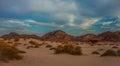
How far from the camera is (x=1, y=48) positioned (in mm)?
18062

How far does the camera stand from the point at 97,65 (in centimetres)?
1642

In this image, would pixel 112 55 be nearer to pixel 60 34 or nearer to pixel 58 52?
pixel 58 52

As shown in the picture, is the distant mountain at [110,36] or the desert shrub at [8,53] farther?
the distant mountain at [110,36]

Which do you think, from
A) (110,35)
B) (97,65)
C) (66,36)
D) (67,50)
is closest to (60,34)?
(66,36)

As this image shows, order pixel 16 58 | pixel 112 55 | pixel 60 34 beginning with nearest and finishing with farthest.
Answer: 1. pixel 16 58
2. pixel 112 55
3. pixel 60 34

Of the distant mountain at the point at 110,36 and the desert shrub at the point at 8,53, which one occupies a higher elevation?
the distant mountain at the point at 110,36

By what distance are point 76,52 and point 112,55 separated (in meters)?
3.35

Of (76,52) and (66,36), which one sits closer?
(76,52)

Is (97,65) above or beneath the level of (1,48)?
beneath

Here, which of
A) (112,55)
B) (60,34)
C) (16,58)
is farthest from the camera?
A: (60,34)

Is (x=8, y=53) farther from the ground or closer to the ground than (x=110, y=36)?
closer to the ground

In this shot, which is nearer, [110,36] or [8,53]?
[8,53]

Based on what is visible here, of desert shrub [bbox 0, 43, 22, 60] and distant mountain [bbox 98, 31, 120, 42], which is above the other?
distant mountain [bbox 98, 31, 120, 42]

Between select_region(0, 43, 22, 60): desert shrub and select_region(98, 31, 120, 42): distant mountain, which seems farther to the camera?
select_region(98, 31, 120, 42): distant mountain
